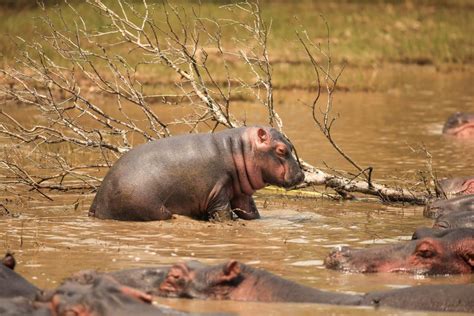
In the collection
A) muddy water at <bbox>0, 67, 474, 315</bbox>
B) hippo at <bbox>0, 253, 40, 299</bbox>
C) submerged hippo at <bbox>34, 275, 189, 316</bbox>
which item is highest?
submerged hippo at <bbox>34, 275, 189, 316</bbox>

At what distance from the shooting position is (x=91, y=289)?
6.32 meters

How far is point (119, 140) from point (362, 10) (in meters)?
14.8

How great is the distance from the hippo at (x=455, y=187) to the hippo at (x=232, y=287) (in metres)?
4.60

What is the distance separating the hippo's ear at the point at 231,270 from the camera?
7199mm

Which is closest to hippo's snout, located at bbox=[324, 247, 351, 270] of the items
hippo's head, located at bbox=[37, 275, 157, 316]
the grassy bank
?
hippo's head, located at bbox=[37, 275, 157, 316]

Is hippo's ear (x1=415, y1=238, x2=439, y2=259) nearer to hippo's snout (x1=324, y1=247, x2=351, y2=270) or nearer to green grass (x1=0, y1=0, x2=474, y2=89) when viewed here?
hippo's snout (x1=324, y1=247, x2=351, y2=270)

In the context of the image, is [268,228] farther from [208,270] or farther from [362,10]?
[362,10]

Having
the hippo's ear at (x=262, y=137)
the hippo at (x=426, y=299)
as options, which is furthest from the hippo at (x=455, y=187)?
the hippo at (x=426, y=299)

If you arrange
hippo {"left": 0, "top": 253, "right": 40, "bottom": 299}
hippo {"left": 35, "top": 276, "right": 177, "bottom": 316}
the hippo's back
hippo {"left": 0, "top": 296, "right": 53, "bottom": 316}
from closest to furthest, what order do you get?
hippo {"left": 35, "top": 276, "right": 177, "bottom": 316} < hippo {"left": 0, "top": 296, "right": 53, "bottom": 316} < hippo {"left": 0, "top": 253, "right": 40, "bottom": 299} < the hippo's back

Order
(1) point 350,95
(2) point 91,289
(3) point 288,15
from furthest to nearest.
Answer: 1. (3) point 288,15
2. (1) point 350,95
3. (2) point 91,289

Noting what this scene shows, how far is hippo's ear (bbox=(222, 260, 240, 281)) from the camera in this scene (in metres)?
7.20

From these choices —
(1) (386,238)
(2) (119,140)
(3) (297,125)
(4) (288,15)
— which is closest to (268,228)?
(1) (386,238)

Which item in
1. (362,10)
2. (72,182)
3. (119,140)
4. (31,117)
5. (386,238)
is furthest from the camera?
(362,10)

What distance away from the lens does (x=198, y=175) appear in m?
10.6
